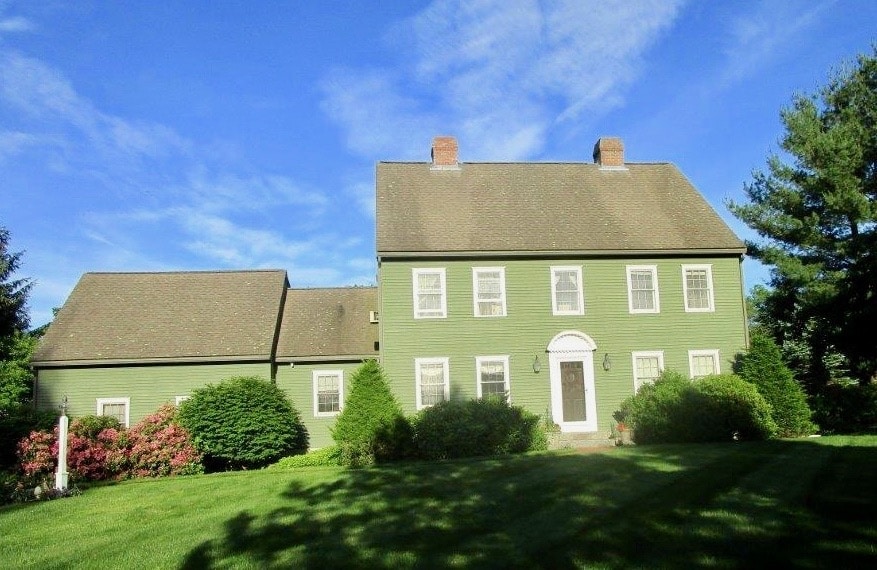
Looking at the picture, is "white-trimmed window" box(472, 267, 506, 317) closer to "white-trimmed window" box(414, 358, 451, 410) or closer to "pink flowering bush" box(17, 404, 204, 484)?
"white-trimmed window" box(414, 358, 451, 410)

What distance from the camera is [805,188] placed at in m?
23.8

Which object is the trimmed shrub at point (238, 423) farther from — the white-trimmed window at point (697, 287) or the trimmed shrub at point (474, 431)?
the white-trimmed window at point (697, 287)

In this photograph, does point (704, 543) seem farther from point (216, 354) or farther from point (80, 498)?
point (216, 354)

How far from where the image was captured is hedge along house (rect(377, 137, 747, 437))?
20125 millimetres

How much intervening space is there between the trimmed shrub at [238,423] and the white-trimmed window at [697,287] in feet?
42.3

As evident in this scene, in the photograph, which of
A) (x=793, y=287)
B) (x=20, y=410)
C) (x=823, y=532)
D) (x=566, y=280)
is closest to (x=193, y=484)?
(x=20, y=410)

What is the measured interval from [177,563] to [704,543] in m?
5.39

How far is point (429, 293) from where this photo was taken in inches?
799

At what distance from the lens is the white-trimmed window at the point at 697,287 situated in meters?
21.3

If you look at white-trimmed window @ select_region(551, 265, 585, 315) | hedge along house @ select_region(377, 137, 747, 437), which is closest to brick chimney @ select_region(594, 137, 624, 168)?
hedge along house @ select_region(377, 137, 747, 437)

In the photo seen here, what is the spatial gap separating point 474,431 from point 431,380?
4468mm

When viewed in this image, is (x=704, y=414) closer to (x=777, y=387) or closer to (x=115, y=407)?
(x=777, y=387)

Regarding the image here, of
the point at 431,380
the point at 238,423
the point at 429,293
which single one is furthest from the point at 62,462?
the point at 429,293

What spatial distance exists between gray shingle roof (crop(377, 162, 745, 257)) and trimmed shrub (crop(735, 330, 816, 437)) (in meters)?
3.72
